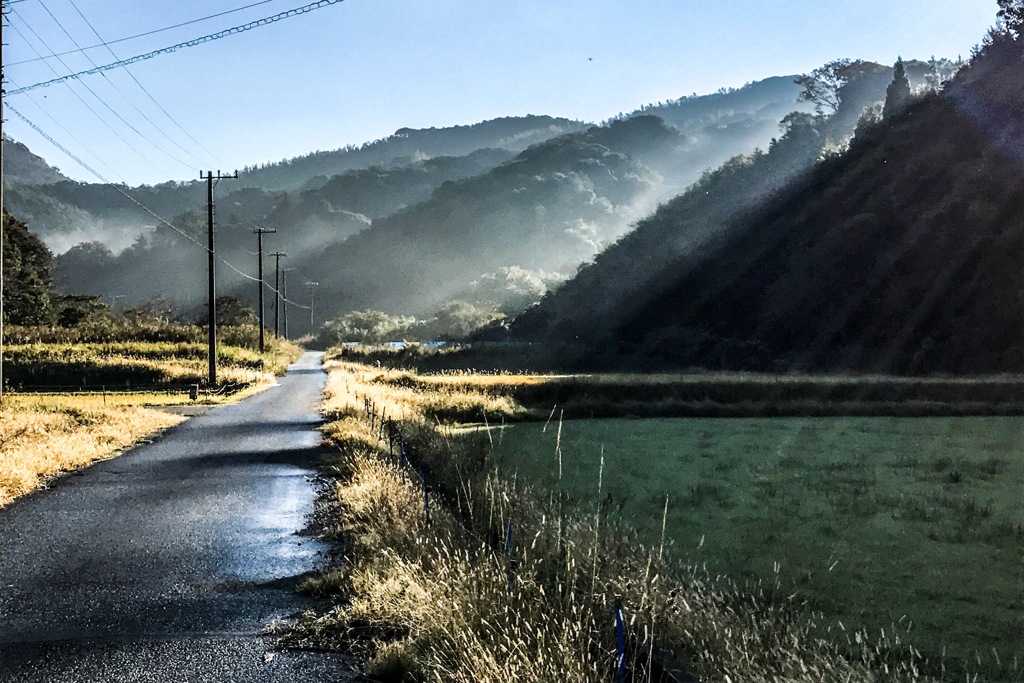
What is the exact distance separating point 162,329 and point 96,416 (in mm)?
45695

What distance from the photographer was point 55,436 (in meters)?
19.5

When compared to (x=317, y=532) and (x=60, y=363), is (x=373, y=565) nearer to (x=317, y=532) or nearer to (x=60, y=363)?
(x=317, y=532)

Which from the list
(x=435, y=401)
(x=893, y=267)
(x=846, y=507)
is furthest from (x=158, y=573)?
(x=893, y=267)

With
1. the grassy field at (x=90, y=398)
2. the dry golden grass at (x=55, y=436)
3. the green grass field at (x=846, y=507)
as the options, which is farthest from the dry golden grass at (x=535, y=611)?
the grassy field at (x=90, y=398)

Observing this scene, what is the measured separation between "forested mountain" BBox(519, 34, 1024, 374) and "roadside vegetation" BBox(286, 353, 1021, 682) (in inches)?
1709

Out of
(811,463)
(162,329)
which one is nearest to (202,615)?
(811,463)

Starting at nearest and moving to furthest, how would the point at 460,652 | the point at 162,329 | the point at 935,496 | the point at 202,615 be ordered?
the point at 460,652, the point at 202,615, the point at 935,496, the point at 162,329

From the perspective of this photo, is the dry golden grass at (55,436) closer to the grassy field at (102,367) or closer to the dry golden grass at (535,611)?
the dry golden grass at (535,611)

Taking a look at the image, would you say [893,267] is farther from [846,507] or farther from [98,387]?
[846,507]

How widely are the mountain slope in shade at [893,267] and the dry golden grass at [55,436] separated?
41909 mm

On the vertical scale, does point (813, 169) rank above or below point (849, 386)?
above

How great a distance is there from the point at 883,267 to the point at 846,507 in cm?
4990

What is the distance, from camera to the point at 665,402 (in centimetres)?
3281

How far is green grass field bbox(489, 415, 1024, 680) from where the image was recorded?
8768mm
